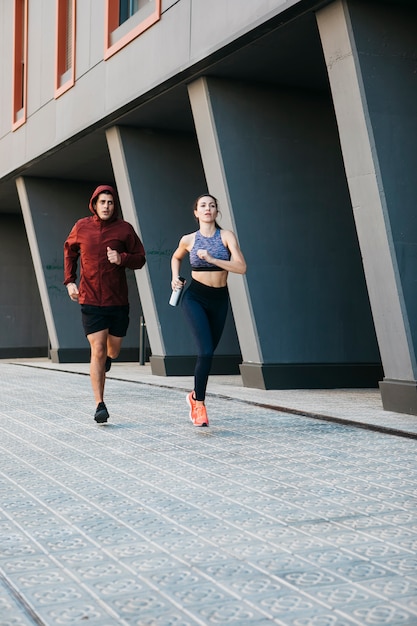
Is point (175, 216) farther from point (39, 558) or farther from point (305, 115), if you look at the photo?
point (39, 558)

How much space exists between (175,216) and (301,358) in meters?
4.67

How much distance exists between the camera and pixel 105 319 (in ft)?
25.0

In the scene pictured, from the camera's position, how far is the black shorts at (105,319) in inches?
298

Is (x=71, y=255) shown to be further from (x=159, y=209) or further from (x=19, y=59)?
(x=19, y=59)

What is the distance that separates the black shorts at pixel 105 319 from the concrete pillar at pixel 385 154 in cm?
274

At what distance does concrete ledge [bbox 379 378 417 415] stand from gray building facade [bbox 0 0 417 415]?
0.02 meters

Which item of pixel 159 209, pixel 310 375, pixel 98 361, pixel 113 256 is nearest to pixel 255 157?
pixel 310 375

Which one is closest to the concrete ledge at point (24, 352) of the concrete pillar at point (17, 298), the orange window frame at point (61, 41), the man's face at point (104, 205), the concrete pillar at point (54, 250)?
the concrete pillar at point (17, 298)

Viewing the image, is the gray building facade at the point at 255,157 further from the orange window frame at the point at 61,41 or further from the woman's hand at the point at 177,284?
the woman's hand at the point at 177,284

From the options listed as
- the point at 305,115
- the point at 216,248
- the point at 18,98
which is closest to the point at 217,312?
the point at 216,248

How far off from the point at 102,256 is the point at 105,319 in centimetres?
56

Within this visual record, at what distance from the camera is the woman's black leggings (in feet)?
24.1

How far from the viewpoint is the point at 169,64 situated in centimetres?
1229

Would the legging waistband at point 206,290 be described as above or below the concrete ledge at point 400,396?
above
